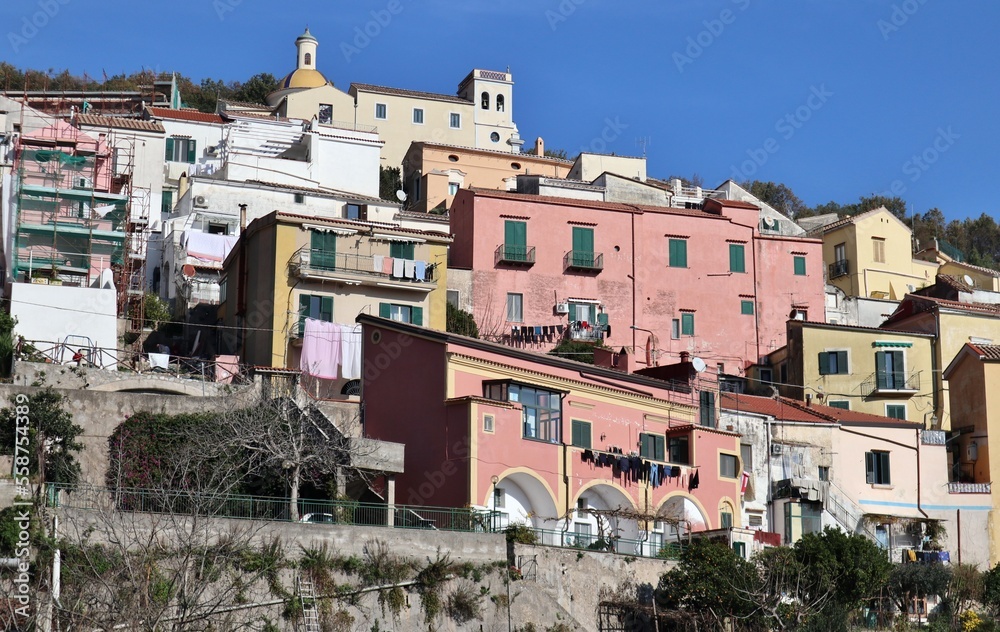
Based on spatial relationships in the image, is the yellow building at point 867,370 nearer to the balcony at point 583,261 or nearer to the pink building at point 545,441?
the balcony at point 583,261

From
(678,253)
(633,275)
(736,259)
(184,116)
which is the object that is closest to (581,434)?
(633,275)

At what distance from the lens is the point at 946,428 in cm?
5516

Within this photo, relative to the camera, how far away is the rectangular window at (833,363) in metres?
56.3

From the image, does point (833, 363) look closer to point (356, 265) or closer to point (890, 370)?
point (890, 370)

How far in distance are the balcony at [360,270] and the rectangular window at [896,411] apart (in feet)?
57.4

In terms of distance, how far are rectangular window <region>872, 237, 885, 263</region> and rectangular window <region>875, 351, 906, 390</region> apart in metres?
15.3

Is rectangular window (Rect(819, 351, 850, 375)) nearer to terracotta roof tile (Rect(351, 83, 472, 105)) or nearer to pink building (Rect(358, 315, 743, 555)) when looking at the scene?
pink building (Rect(358, 315, 743, 555))

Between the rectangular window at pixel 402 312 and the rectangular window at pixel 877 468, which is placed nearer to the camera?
the rectangular window at pixel 877 468

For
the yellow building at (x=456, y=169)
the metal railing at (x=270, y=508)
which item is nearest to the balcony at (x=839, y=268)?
the yellow building at (x=456, y=169)

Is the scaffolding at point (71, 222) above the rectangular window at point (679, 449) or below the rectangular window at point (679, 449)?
above

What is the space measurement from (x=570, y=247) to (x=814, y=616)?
75.9ft

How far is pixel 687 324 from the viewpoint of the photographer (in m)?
60.7

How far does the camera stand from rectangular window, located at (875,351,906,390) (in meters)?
56.1

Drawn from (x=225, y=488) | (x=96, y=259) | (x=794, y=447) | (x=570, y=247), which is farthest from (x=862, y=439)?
(x=96, y=259)
